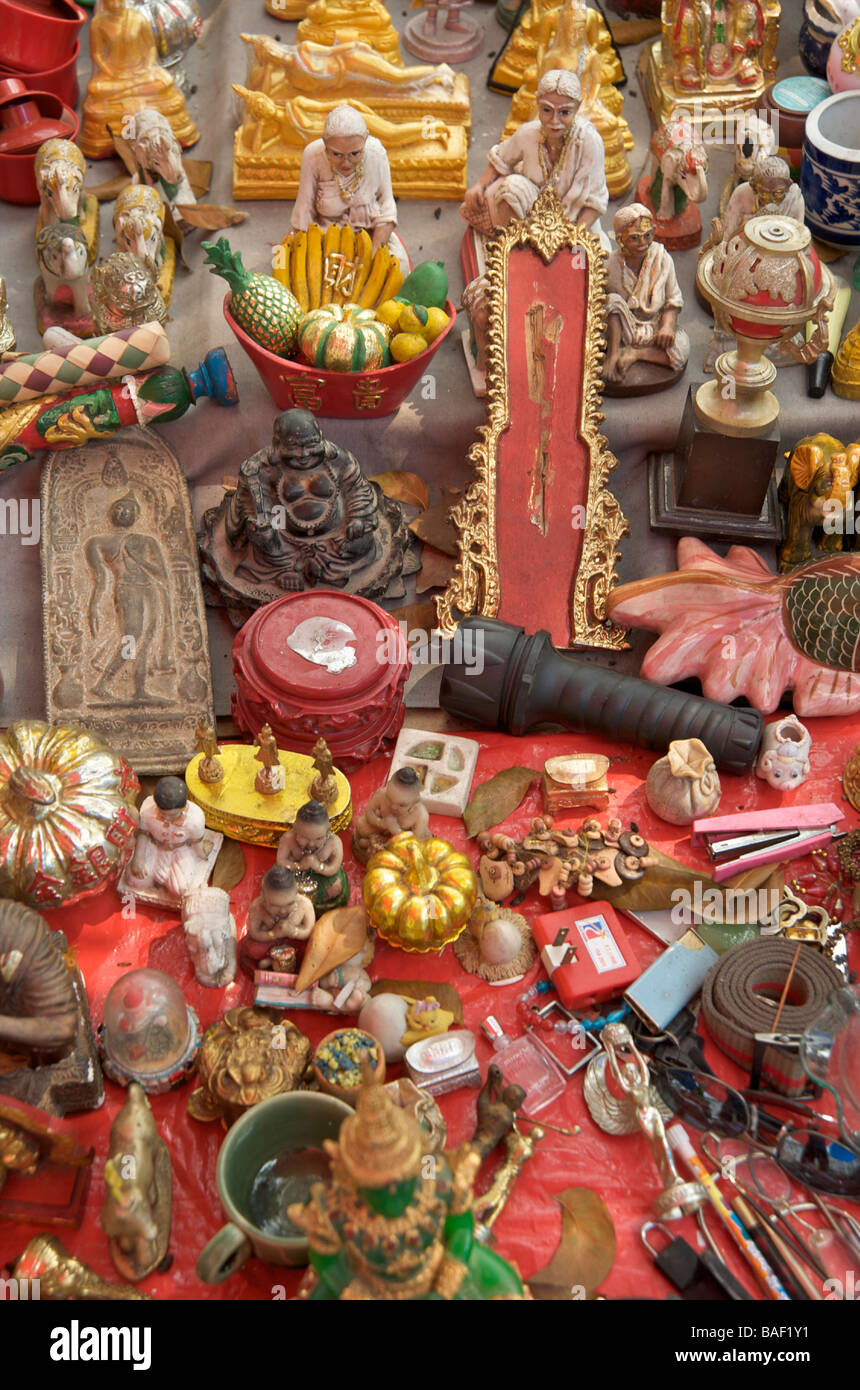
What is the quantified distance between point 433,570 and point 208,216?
205cm

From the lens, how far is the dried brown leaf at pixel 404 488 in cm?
542

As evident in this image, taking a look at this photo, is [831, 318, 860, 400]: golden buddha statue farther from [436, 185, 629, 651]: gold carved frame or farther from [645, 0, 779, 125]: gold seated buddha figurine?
[645, 0, 779, 125]: gold seated buddha figurine

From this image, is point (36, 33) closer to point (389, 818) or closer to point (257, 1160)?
point (389, 818)

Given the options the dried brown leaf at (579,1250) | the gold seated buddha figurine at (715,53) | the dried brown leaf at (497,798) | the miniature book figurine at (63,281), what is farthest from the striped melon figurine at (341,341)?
the dried brown leaf at (579,1250)

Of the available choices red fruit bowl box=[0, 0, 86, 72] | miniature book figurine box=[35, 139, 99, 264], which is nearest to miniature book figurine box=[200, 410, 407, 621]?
miniature book figurine box=[35, 139, 99, 264]

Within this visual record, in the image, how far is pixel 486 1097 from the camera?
368cm

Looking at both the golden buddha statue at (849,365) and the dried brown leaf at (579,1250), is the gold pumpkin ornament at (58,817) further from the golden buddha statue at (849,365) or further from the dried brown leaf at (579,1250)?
the golden buddha statue at (849,365)

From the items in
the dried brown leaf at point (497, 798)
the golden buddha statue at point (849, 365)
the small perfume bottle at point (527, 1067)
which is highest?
the golden buddha statue at point (849, 365)

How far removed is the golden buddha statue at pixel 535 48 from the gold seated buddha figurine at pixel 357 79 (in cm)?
39

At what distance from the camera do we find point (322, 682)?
14.7 feet

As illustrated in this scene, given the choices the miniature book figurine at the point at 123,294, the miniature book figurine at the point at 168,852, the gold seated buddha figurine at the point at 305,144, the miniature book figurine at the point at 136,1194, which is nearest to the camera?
the miniature book figurine at the point at 136,1194

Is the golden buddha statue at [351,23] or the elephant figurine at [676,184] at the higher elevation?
the golden buddha statue at [351,23]

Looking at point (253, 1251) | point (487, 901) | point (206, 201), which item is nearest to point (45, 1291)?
point (253, 1251)

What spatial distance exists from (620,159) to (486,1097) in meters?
4.38
